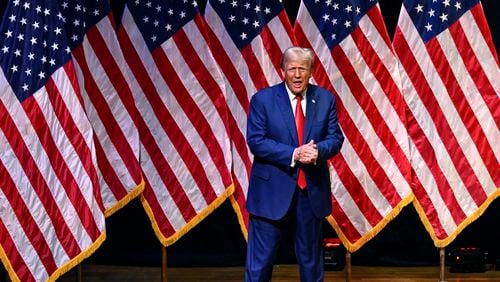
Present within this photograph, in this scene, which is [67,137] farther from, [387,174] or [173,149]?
[387,174]

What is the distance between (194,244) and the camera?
Result: 7.69 meters

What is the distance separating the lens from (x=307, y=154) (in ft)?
17.6

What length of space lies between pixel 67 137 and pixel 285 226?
1.39m

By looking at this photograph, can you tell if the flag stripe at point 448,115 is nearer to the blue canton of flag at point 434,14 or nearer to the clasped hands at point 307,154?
the blue canton of flag at point 434,14

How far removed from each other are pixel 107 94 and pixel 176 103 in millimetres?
410

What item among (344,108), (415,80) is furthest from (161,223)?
(415,80)

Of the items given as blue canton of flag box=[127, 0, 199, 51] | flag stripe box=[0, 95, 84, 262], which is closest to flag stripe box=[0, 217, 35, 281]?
flag stripe box=[0, 95, 84, 262]

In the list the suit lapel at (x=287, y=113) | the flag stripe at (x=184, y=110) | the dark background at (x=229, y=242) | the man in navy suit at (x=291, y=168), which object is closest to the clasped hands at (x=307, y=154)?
the man in navy suit at (x=291, y=168)

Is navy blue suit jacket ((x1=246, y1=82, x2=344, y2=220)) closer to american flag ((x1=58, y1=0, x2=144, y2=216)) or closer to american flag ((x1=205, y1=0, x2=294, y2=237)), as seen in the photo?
→ american flag ((x1=205, y1=0, x2=294, y2=237))

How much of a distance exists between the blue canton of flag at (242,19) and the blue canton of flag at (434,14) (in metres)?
0.83

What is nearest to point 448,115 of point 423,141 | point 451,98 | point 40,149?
point 451,98

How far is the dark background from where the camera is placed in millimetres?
7527

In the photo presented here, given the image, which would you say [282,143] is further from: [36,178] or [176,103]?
[36,178]

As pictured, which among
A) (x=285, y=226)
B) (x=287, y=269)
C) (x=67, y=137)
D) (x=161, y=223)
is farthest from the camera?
(x=287, y=269)
